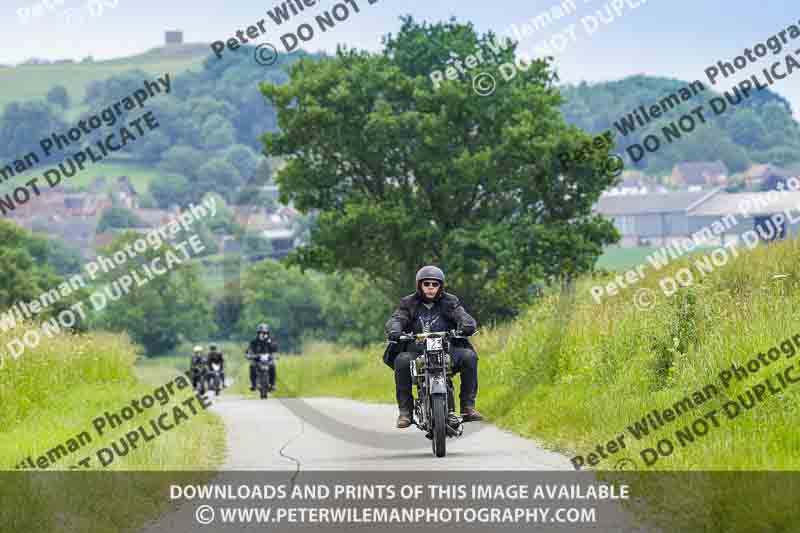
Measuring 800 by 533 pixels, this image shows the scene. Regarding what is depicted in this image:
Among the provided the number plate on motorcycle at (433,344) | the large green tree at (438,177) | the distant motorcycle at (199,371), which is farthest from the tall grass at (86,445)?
the large green tree at (438,177)

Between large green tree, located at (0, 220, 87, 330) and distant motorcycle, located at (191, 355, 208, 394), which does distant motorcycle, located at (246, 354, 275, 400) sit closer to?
distant motorcycle, located at (191, 355, 208, 394)

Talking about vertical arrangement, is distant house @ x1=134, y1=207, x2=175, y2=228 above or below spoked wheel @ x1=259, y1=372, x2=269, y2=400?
below

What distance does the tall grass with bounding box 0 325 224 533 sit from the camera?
10445 mm

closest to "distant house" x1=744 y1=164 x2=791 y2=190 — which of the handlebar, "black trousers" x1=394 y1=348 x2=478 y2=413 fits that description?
"black trousers" x1=394 y1=348 x2=478 y2=413

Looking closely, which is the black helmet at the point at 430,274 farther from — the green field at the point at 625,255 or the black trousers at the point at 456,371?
the green field at the point at 625,255

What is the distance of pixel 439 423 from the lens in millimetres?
13281

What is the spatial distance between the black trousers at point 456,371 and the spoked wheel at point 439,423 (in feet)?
1.73

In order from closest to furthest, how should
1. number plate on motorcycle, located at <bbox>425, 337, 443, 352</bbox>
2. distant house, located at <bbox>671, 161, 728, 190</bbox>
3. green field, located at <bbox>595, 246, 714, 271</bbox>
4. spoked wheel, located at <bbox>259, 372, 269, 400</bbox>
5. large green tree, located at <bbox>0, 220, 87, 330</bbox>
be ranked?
number plate on motorcycle, located at <bbox>425, 337, 443, 352</bbox>, spoked wheel, located at <bbox>259, 372, 269, 400</bbox>, green field, located at <bbox>595, 246, 714, 271</bbox>, large green tree, located at <bbox>0, 220, 87, 330</bbox>, distant house, located at <bbox>671, 161, 728, 190</bbox>

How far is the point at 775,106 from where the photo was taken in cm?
18450

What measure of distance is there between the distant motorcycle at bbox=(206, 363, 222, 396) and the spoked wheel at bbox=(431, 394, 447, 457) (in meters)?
24.3

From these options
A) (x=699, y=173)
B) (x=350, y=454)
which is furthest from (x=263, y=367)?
(x=699, y=173)

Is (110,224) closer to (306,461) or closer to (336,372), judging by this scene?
(336,372)

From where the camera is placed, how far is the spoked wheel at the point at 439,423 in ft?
42.8

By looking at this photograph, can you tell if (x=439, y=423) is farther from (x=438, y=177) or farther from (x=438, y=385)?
(x=438, y=177)
